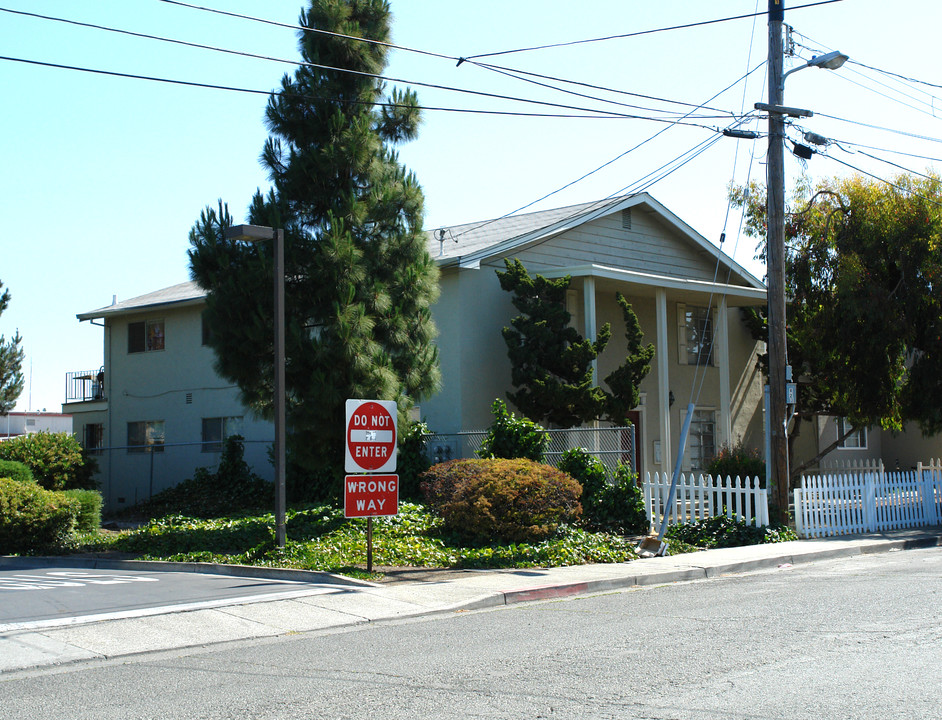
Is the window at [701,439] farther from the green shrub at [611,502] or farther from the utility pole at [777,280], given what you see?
the green shrub at [611,502]

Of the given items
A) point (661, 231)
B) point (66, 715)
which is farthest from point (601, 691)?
point (661, 231)

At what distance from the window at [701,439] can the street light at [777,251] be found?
7990 mm

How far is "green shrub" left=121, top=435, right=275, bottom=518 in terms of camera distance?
22859 millimetres

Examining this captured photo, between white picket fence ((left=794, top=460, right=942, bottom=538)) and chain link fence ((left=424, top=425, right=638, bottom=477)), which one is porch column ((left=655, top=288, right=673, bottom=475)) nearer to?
white picket fence ((left=794, top=460, right=942, bottom=538))

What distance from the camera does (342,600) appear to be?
10664 mm

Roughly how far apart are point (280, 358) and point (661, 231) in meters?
14.6

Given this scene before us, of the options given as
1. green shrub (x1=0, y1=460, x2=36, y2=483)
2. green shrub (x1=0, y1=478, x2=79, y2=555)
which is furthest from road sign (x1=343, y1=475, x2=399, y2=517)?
green shrub (x1=0, y1=460, x2=36, y2=483)

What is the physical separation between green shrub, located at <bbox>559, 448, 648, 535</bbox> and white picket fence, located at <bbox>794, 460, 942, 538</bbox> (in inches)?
115

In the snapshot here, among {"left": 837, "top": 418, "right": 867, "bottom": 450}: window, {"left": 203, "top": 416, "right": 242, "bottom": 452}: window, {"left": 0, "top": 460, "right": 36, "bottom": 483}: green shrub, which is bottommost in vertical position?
{"left": 0, "top": 460, "right": 36, "bottom": 483}: green shrub

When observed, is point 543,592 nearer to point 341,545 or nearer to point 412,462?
point 341,545

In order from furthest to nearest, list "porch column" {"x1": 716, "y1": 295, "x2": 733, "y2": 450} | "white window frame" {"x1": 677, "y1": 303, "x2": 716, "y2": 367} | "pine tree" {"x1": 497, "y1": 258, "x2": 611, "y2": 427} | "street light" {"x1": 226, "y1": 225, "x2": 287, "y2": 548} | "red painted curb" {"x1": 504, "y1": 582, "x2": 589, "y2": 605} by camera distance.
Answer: "white window frame" {"x1": 677, "y1": 303, "x2": 716, "y2": 367} → "porch column" {"x1": 716, "y1": 295, "x2": 733, "y2": 450} → "pine tree" {"x1": 497, "y1": 258, "x2": 611, "y2": 427} → "street light" {"x1": 226, "y1": 225, "x2": 287, "y2": 548} → "red painted curb" {"x1": 504, "y1": 582, "x2": 589, "y2": 605}

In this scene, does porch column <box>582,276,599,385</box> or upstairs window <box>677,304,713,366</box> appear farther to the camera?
upstairs window <box>677,304,713,366</box>

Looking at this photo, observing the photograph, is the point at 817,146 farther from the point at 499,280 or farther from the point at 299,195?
the point at 299,195

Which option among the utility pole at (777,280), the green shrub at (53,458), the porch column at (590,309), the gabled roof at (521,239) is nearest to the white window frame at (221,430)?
the green shrub at (53,458)
